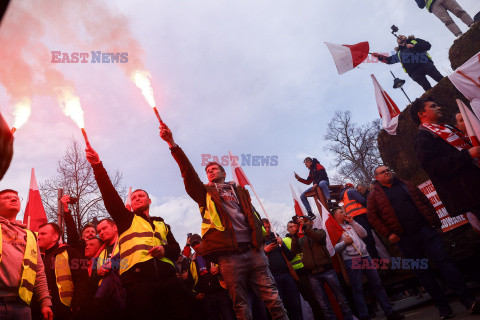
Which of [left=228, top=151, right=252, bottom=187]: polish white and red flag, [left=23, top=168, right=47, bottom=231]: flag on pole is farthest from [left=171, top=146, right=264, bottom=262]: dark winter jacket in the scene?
[left=23, top=168, right=47, bottom=231]: flag on pole

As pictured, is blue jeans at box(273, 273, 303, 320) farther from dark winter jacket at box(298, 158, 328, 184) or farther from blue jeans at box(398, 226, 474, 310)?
dark winter jacket at box(298, 158, 328, 184)

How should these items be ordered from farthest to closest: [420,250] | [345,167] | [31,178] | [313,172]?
[345,167] < [313,172] < [31,178] < [420,250]

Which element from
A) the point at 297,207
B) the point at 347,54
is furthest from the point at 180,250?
the point at 347,54

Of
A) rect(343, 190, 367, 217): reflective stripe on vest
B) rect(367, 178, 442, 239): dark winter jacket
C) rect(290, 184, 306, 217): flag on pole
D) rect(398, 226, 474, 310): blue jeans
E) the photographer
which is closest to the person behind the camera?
rect(398, 226, 474, 310): blue jeans

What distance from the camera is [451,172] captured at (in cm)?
358

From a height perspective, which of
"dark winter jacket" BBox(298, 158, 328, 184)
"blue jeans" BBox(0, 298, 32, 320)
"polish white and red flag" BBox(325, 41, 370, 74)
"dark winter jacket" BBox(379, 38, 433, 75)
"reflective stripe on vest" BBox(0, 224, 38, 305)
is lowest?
"blue jeans" BBox(0, 298, 32, 320)

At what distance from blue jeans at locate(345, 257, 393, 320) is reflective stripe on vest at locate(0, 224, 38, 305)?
500cm

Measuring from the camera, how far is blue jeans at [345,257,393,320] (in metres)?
5.22

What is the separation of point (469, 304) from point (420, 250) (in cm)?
87

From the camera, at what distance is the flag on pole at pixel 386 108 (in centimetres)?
1038

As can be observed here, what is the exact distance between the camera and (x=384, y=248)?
748cm

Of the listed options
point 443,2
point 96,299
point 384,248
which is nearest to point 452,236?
point 384,248

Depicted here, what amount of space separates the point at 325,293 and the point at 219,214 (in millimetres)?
3622

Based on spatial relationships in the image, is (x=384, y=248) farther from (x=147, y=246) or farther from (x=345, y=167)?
(x=345, y=167)
